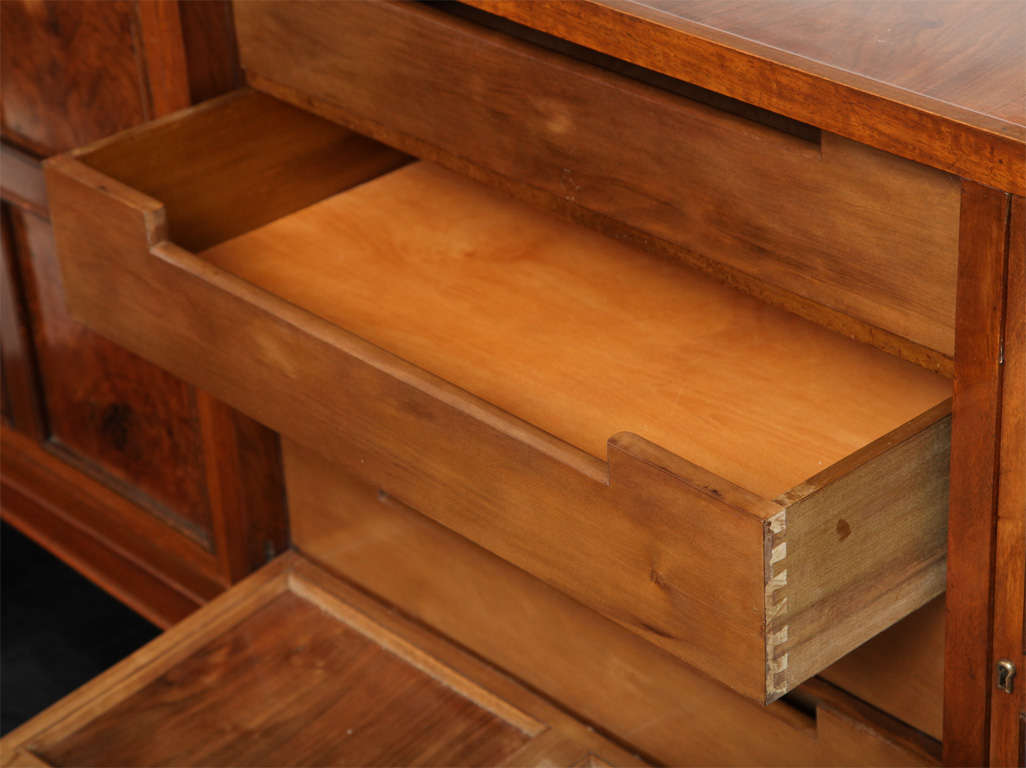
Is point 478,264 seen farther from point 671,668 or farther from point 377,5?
point 671,668

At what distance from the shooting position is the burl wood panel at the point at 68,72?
1.31 metres

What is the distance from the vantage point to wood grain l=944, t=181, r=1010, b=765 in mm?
771

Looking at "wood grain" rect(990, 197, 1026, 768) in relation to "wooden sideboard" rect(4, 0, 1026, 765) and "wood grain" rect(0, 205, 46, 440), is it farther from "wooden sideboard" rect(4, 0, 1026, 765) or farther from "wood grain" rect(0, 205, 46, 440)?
"wood grain" rect(0, 205, 46, 440)

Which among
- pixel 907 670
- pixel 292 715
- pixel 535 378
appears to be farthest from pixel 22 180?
pixel 907 670

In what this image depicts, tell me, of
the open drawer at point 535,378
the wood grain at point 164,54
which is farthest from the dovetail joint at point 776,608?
the wood grain at point 164,54

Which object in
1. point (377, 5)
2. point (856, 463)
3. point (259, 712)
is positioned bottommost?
point (259, 712)

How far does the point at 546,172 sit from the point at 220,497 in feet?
1.86

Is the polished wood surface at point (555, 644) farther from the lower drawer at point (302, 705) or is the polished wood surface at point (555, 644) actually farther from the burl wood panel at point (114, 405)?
the burl wood panel at point (114, 405)

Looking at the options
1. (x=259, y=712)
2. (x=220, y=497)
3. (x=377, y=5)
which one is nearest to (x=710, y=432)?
(x=377, y=5)

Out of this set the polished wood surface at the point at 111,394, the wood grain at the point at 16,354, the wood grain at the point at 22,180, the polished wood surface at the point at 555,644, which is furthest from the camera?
the wood grain at the point at 16,354

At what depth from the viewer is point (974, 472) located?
32.9 inches

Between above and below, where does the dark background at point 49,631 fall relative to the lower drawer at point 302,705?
below

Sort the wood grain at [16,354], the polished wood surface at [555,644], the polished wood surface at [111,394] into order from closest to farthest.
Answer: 1. the polished wood surface at [555,644]
2. the polished wood surface at [111,394]
3. the wood grain at [16,354]

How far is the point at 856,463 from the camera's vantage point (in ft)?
2.59
